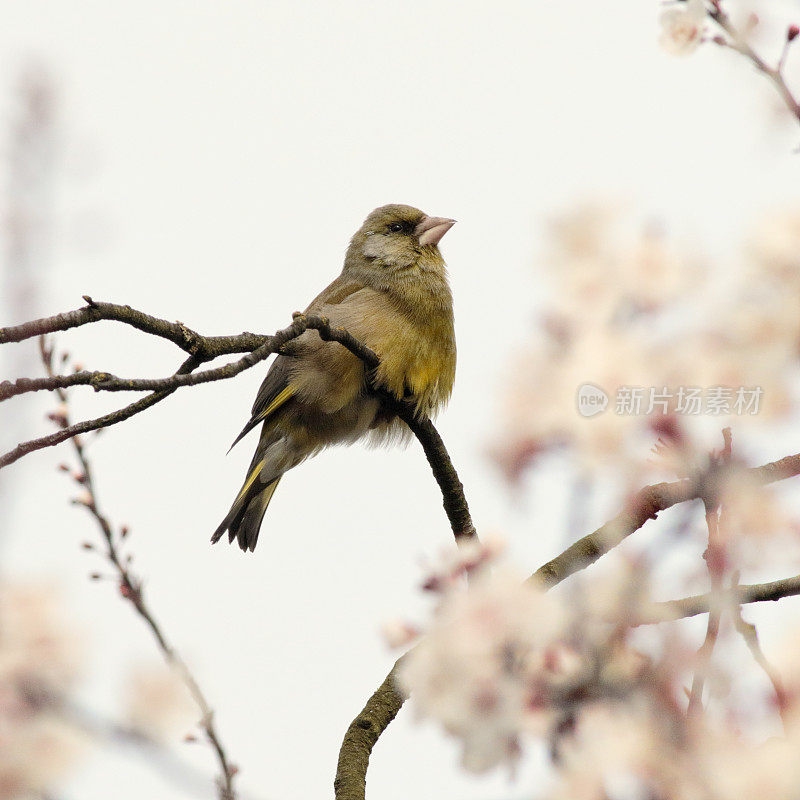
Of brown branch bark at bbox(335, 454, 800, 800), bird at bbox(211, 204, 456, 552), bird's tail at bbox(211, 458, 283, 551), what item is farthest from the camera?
bird's tail at bbox(211, 458, 283, 551)

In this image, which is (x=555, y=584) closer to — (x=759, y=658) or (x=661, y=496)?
(x=661, y=496)

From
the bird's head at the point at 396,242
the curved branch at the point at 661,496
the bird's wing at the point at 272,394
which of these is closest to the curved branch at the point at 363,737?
the curved branch at the point at 661,496

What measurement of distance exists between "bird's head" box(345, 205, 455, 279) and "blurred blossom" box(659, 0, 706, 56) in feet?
11.3

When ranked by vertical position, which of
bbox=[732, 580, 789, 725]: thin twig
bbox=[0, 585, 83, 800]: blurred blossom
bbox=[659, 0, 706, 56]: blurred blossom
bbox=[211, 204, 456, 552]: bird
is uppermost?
bbox=[211, 204, 456, 552]: bird

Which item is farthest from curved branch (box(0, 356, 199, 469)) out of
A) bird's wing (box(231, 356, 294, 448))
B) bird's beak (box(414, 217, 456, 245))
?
bird's beak (box(414, 217, 456, 245))

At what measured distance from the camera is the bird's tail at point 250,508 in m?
5.04

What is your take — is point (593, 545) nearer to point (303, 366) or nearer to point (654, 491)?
point (654, 491)

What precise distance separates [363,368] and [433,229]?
47.8 inches

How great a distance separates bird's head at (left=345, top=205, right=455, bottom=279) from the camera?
527 centimetres

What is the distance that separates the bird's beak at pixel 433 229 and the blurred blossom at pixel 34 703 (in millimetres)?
2992

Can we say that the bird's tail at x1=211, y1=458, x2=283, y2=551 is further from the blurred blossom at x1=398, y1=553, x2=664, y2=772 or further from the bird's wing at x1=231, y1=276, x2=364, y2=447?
the blurred blossom at x1=398, y1=553, x2=664, y2=772

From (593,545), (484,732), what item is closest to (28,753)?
(593,545)

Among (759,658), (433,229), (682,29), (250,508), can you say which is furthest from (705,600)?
(433,229)

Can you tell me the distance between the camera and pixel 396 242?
543 cm
